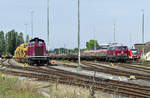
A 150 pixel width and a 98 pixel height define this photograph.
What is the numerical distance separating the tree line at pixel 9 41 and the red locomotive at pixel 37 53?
2678 inches

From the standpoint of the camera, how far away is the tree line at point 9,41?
333 feet

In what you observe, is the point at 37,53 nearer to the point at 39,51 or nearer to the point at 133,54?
the point at 39,51

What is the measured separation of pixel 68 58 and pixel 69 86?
3388cm

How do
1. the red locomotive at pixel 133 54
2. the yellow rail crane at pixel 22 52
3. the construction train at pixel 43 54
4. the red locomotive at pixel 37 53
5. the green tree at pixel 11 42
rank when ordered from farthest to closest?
the green tree at pixel 11 42, the red locomotive at pixel 133 54, the yellow rail crane at pixel 22 52, the construction train at pixel 43 54, the red locomotive at pixel 37 53

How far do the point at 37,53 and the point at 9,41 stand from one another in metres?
75.4

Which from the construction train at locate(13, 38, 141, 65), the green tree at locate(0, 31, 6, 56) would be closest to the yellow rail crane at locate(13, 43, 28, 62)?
the construction train at locate(13, 38, 141, 65)

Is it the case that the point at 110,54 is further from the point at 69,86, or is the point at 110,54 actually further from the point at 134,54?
the point at 69,86

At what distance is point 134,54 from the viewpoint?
4597 cm

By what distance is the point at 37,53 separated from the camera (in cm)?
2962

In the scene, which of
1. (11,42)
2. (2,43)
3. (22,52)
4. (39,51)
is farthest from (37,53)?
(2,43)

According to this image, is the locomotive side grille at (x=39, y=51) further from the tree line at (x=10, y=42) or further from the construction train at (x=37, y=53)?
the tree line at (x=10, y=42)

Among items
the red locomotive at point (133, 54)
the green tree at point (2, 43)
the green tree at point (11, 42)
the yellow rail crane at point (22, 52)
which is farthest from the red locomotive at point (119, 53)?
the green tree at point (2, 43)

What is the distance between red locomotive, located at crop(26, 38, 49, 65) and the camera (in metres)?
29.4

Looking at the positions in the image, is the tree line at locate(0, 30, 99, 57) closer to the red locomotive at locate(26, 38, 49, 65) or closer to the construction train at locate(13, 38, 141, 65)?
the construction train at locate(13, 38, 141, 65)
